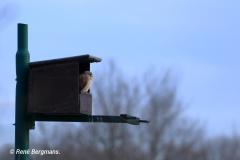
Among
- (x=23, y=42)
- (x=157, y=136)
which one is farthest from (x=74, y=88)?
(x=157, y=136)

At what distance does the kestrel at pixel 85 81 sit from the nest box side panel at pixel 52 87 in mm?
89

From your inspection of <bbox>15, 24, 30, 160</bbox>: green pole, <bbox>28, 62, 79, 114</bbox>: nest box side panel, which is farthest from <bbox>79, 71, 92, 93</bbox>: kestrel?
<bbox>15, 24, 30, 160</bbox>: green pole

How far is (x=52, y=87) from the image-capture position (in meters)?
4.66

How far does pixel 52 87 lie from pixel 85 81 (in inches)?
10.7

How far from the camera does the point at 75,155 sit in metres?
13.7

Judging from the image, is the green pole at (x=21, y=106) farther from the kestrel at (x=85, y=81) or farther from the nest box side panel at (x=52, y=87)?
the kestrel at (x=85, y=81)

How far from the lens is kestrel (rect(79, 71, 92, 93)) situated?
4773mm

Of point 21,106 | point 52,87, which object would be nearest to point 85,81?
point 52,87

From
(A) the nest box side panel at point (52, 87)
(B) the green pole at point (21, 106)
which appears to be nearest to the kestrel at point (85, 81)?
(A) the nest box side panel at point (52, 87)

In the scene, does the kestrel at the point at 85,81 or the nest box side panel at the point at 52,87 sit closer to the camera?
the nest box side panel at the point at 52,87

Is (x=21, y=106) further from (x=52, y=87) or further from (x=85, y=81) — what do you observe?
(x=85, y=81)

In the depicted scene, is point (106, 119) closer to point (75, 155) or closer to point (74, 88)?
point (74, 88)

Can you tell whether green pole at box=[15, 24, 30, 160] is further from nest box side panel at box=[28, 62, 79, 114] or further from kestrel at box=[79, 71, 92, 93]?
kestrel at box=[79, 71, 92, 93]

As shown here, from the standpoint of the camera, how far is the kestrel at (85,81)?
188 inches
